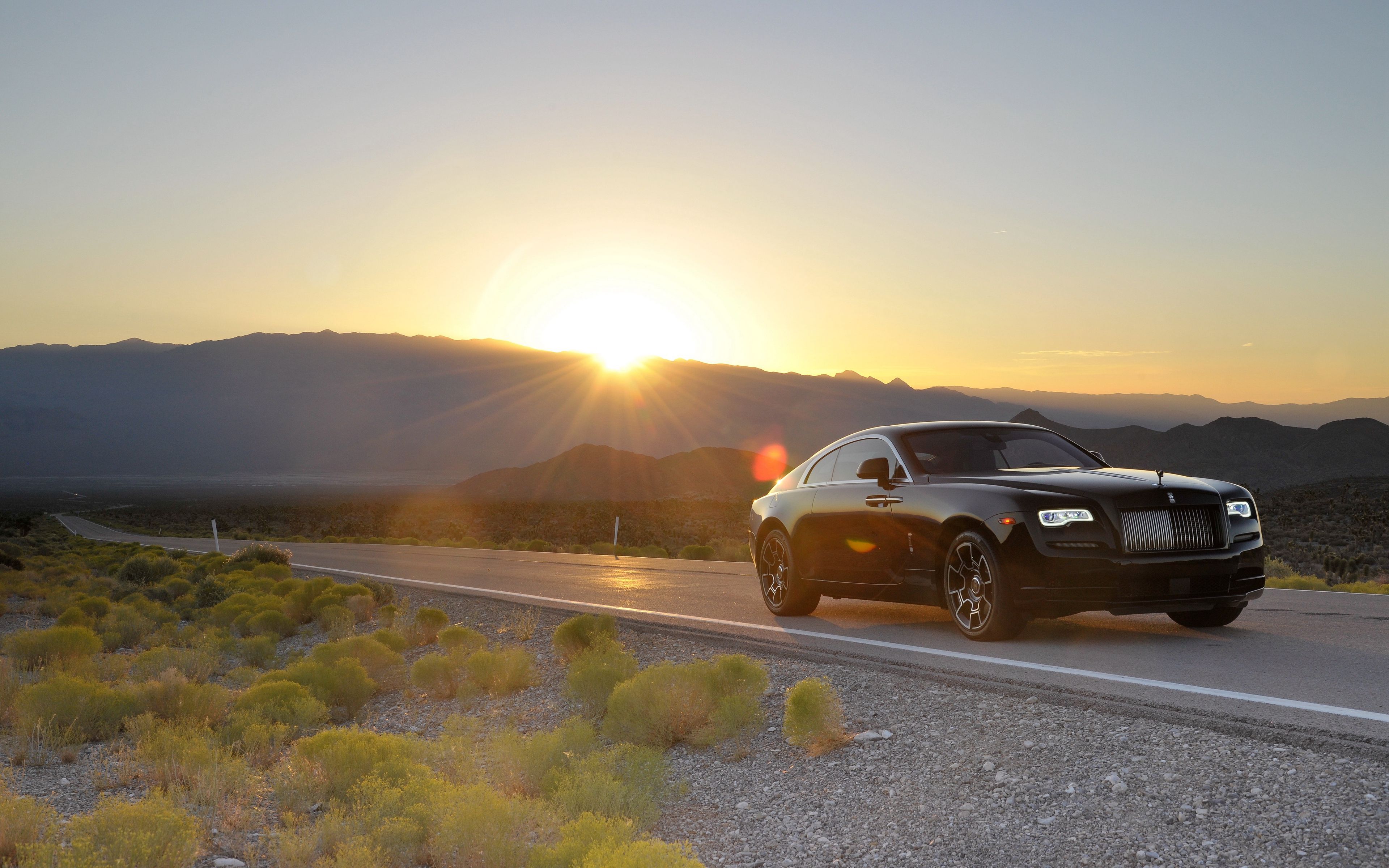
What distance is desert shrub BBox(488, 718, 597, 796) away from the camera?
683 centimetres

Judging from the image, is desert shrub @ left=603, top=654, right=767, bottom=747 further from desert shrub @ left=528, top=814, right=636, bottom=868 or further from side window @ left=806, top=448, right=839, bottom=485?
side window @ left=806, top=448, right=839, bottom=485

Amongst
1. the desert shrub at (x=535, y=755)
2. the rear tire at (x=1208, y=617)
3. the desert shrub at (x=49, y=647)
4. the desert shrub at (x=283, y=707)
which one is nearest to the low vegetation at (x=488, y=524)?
the desert shrub at (x=49, y=647)

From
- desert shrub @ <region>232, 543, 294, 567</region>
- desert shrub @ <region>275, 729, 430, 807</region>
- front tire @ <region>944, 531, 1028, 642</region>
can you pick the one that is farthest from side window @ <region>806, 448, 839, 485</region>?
desert shrub @ <region>232, 543, 294, 567</region>

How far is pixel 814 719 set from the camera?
6.66 meters

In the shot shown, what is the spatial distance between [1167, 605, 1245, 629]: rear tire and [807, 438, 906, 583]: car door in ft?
7.86

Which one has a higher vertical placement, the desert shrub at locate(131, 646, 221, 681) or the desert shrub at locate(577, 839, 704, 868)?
the desert shrub at locate(577, 839, 704, 868)

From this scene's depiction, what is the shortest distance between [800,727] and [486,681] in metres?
4.25

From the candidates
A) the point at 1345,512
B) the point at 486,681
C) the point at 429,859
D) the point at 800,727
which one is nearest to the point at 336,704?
the point at 486,681

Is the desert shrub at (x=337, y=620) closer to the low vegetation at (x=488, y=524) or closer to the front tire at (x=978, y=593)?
the front tire at (x=978, y=593)

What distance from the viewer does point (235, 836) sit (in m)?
6.19

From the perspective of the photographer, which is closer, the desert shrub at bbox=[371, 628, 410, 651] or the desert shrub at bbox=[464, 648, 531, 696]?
the desert shrub at bbox=[464, 648, 531, 696]

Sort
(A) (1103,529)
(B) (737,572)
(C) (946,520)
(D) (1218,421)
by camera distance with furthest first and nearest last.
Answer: (D) (1218,421)
(B) (737,572)
(C) (946,520)
(A) (1103,529)

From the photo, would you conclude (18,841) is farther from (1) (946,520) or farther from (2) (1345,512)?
(2) (1345,512)

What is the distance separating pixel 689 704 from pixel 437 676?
3703 mm
